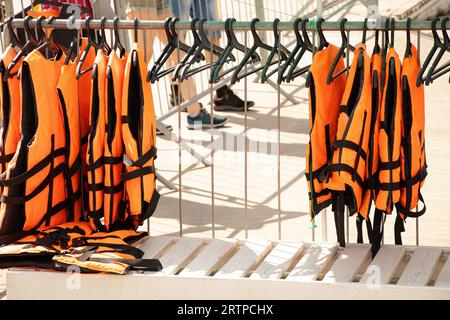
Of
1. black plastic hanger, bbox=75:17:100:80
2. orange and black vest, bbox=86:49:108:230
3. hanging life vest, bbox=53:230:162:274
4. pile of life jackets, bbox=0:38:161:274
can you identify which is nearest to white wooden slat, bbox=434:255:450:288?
hanging life vest, bbox=53:230:162:274

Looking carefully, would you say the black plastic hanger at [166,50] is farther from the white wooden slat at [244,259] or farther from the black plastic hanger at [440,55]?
the black plastic hanger at [440,55]

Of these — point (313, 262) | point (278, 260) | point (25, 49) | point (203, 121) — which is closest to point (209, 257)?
point (278, 260)

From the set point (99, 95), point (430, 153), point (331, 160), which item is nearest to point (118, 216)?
point (99, 95)

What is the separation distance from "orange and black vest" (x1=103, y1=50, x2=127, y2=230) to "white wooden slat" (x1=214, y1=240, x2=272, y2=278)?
584mm

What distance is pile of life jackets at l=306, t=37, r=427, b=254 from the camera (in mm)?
3748

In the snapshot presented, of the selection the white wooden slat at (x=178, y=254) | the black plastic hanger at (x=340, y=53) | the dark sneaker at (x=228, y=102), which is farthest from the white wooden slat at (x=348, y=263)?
the dark sneaker at (x=228, y=102)

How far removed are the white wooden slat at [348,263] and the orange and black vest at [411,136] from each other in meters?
0.24

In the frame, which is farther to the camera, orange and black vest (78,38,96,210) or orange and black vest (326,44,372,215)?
orange and black vest (78,38,96,210)

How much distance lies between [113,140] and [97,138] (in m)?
0.07

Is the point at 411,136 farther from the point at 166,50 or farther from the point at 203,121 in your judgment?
the point at 203,121

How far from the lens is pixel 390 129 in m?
3.77

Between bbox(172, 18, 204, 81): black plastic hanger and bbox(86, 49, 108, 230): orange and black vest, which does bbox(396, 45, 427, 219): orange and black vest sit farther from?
bbox(86, 49, 108, 230): orange and black vest

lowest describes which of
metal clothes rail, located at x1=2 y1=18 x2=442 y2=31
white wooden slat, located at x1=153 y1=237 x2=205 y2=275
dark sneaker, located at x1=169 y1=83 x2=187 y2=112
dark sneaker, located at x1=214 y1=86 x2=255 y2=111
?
white wooden slat, located at x1=153 y1=237 x2=205 y2=275

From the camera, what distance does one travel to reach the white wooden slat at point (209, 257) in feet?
12.6
